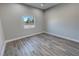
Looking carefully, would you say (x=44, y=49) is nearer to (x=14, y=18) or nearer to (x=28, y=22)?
(x=14, y=18)

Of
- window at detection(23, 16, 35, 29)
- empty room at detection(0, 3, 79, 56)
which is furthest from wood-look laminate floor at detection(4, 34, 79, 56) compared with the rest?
window at detection(23, 16, 35, 29)

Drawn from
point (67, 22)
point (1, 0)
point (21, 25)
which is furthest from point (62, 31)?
point (1, 0)

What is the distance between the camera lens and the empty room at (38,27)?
3.67m

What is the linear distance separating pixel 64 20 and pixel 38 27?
2.43m

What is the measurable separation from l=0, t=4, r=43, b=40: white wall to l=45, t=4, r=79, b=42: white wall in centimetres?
131

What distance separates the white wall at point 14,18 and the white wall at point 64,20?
51.6 inches

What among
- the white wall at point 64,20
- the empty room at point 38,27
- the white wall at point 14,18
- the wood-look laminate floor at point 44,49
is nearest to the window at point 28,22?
the empty room at point 38,27

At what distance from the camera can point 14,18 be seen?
4.83m

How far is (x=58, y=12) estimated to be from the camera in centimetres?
524

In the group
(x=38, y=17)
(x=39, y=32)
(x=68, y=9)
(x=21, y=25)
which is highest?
(x=68, y=9)

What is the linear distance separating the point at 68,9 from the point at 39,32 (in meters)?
3.11

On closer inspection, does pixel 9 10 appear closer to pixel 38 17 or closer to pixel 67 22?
pixel 38 17

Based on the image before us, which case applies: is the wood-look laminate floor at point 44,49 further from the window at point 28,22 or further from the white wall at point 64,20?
the window at point 28,22

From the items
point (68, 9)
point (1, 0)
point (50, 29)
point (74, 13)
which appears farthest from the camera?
point (50, 29)
